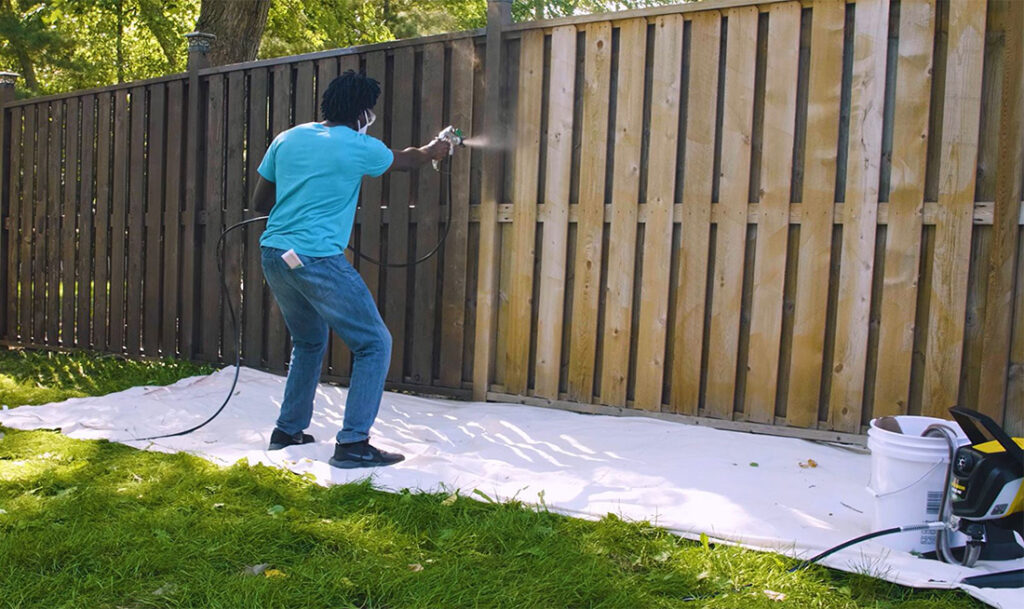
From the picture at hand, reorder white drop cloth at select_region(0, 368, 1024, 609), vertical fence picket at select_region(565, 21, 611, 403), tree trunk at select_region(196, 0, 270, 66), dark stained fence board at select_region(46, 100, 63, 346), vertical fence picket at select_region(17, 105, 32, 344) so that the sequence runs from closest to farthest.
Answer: white drop cloth at select_region(0, 368, 1024, 609)
vertical fence picket at select_region(565, 21, 611, 403)
dark stained fence board at select_region(46, 100, 63, 346)
vertical fence picket at select_region(17, 105, 32, 344)
tree trunk at select_region(196, 0, 270, 66)

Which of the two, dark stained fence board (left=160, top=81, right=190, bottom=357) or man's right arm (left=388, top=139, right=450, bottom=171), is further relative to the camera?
dark stained fence board (left=160, top=81, right=190, bottom=357)

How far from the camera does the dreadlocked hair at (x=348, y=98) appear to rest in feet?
13.8

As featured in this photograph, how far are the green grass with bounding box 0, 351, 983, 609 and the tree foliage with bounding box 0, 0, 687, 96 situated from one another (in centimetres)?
1255

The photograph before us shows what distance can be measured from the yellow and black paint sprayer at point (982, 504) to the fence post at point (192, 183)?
5.40 meters

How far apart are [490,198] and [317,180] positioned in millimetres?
1474

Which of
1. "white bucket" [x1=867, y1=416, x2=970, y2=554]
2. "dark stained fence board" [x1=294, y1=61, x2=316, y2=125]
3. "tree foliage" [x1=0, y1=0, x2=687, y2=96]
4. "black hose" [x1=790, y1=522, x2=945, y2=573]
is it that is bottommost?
"black hose" [x1=790, y1=522, x2=945, y2=573]

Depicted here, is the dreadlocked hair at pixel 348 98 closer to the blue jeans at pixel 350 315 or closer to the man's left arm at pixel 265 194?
the man's left arm at pixel 265 194

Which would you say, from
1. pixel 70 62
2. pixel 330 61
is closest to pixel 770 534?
pixel 330 61

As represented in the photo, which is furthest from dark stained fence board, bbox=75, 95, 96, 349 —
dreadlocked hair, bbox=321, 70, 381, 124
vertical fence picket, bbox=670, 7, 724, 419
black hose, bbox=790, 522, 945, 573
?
black hose, bbox=790, 522, 945, 573

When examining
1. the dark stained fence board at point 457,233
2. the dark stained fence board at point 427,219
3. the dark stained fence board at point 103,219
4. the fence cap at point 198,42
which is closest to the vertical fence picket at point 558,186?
the dark stained fence board at point 457,233

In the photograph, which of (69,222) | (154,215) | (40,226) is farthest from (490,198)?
(40,226)

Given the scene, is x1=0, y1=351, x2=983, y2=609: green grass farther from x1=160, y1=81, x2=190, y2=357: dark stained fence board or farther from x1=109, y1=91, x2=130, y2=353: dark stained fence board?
x1=109, y1=91, x2=130, y2=353: dark stained fence board

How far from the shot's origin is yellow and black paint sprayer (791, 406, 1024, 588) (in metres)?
2.70

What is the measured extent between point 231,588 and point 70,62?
60.2ft
